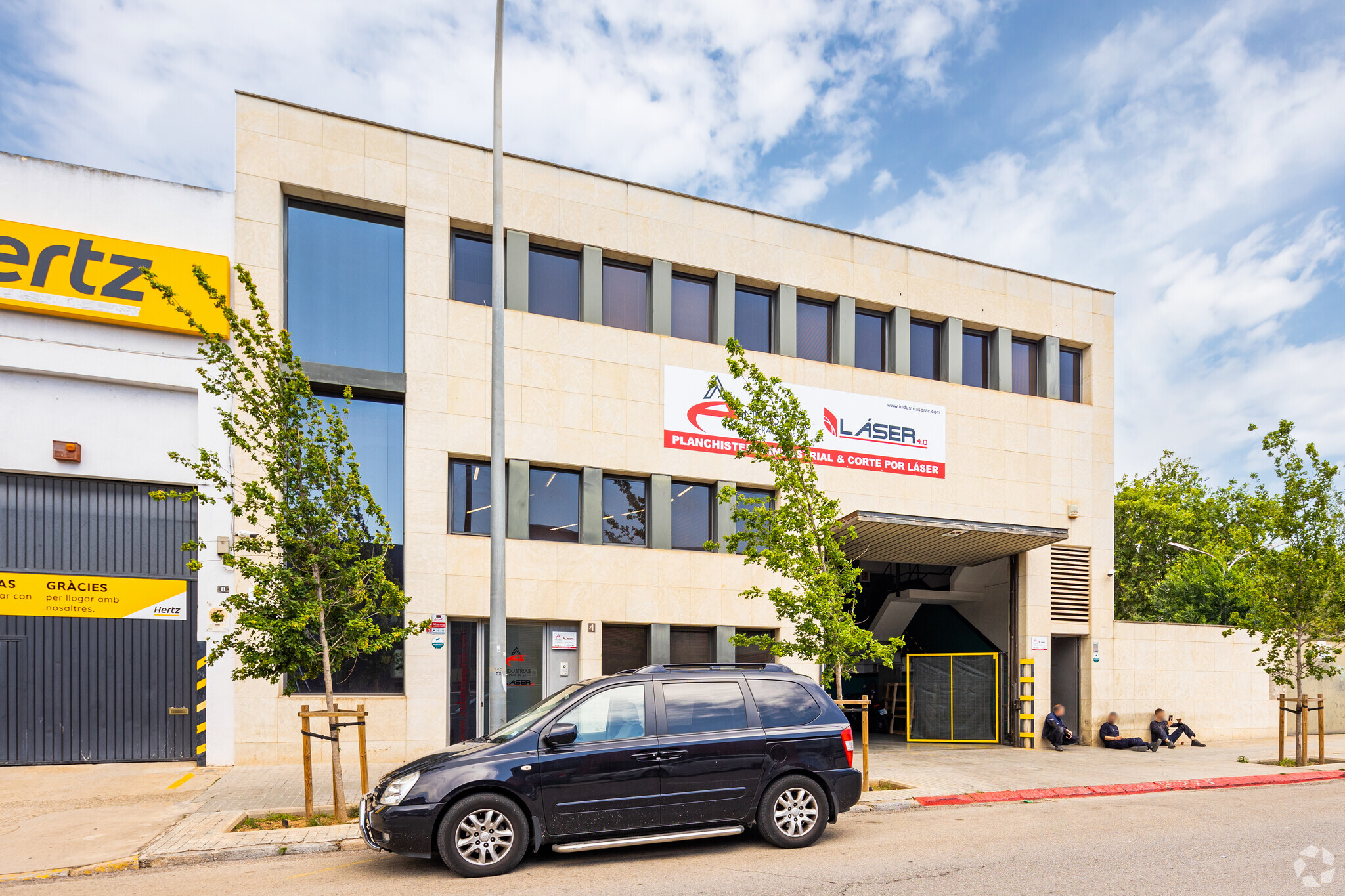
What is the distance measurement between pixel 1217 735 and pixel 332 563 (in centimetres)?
2006

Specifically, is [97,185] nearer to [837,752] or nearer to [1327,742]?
[837,752]

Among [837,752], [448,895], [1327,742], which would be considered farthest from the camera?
[1327,742]

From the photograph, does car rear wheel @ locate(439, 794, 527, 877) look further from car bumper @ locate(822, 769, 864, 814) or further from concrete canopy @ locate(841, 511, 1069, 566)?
concrete canopy @ locate(841, 511, 1069, 566)

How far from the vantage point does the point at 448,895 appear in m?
7.04

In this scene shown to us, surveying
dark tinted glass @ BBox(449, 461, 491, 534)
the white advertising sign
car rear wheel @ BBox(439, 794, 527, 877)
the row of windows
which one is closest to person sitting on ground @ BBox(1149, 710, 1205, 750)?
the white advertising sign

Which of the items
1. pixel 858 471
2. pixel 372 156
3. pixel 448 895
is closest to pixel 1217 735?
pixel 858 471

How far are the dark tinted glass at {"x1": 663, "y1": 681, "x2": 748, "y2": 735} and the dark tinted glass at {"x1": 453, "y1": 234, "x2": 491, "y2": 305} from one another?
30.8 feet

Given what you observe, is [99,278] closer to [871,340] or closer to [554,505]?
[554,505]

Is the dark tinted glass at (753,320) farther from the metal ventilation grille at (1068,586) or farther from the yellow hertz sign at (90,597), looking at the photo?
the yellow hertz sign at (90,597)

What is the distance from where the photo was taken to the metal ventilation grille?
1980 centimetres

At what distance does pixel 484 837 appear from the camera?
770cm

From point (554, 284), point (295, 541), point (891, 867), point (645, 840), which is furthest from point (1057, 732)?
point (295, 541)

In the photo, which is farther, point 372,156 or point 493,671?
point 372,156

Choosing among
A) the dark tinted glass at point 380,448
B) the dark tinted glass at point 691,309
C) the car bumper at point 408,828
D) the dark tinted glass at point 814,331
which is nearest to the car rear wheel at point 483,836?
the car bumper at point 408,828
